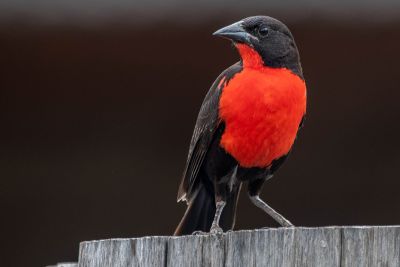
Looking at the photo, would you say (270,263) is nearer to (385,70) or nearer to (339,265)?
(339,265)

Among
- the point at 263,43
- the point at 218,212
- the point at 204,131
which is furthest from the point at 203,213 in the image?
the point at 263,43

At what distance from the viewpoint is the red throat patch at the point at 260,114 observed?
6.36 meters

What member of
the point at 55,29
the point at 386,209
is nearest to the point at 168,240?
the point at 55,29

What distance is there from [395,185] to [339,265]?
4.82 m

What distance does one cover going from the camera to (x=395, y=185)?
9.56 m

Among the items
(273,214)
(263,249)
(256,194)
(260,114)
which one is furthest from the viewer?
(256,194)

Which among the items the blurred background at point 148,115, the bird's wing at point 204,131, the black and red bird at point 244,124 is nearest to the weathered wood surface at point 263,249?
the black and red bird at point 244,124

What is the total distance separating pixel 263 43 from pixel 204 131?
1.75 feet

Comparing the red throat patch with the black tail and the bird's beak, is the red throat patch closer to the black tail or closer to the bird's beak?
the bird's beak

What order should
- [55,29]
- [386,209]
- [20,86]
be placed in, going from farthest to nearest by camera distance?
1. [386,209]
2. [20,86]
3. [55,29]

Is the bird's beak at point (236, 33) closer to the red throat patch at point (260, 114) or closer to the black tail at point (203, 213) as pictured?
the red throat patch at point (260, 114)

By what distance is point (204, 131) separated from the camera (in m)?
6.54

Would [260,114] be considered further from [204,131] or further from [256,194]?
[256,194]

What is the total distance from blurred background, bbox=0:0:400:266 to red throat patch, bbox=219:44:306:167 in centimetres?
201
